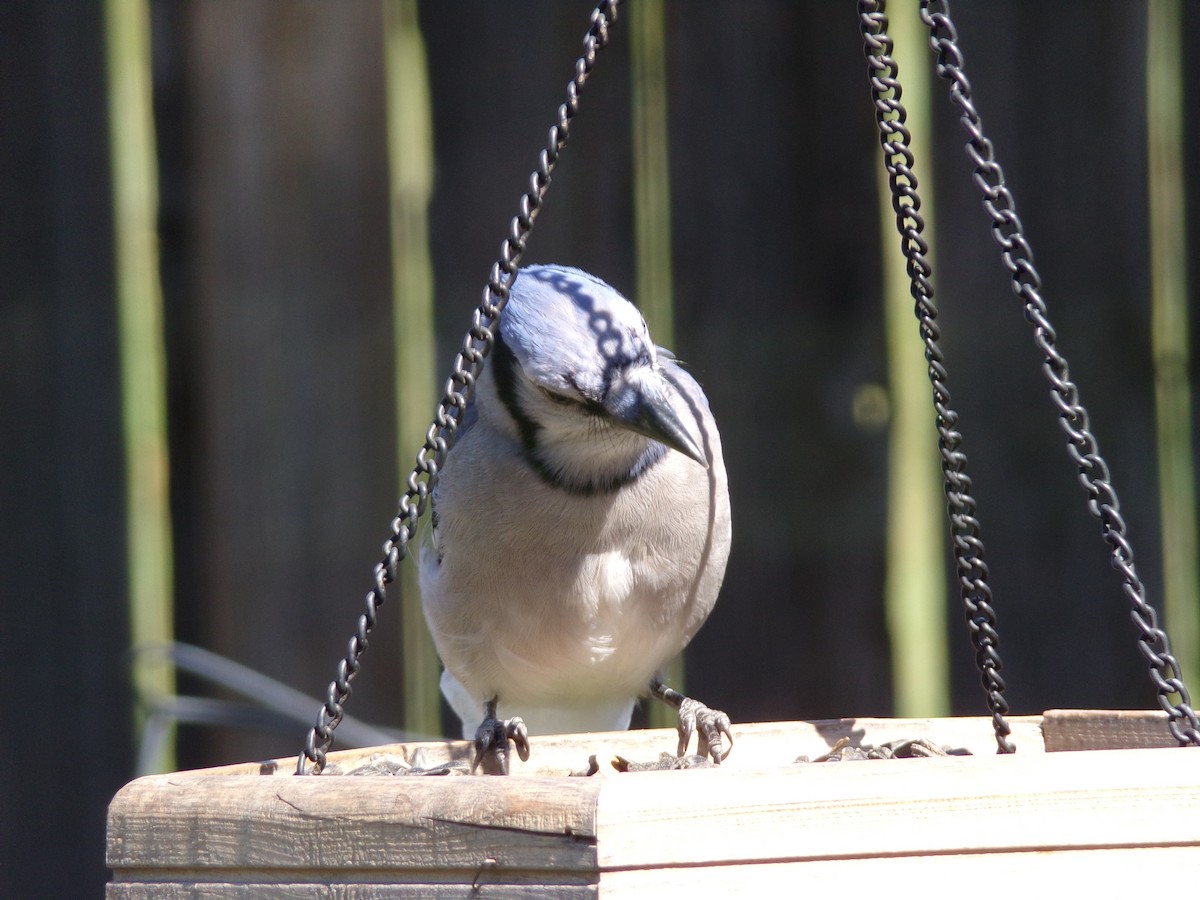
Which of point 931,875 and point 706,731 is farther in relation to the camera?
point 706,731

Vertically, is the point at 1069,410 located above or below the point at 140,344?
below

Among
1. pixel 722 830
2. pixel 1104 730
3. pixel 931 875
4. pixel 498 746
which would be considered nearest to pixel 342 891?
pixel 722 830

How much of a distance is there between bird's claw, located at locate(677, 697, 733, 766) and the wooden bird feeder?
52 cm

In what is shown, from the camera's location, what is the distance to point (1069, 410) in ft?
3.59

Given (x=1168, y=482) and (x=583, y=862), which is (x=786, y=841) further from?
(x=1168, y=482)

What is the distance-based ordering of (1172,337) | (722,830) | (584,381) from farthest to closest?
1. (1172,337)
2. (584,381)
3. (722,830)

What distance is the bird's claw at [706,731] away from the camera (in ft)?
4.47

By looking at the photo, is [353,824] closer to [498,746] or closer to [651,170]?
[498,746]

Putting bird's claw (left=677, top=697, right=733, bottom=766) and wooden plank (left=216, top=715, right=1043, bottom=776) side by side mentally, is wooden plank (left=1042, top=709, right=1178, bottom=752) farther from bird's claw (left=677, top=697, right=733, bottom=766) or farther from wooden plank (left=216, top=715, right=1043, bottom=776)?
bird's claw (left=677, top=697, right=733, bottom=766)

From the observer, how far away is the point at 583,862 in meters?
0.78

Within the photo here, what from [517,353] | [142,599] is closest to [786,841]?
[517,353]

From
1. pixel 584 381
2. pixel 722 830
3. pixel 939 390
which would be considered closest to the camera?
pixel 722 830

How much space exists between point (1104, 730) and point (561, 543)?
0.56m

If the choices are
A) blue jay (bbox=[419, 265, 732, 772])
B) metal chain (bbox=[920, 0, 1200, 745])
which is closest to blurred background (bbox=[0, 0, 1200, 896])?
blue jay (bbox=[419, 265, 732, 772])
